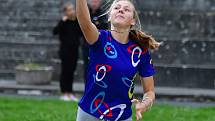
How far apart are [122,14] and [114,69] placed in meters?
0.42

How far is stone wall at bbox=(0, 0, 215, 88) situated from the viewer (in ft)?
56.5

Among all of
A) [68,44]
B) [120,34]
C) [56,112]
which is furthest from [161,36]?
[120,34]

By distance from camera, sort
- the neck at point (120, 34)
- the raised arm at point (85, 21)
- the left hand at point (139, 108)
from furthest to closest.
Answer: the neck at point (120, 34) → the left hand at point (139, 108) → the raised arm at point (85, 21)

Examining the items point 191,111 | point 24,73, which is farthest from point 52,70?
point 191,111

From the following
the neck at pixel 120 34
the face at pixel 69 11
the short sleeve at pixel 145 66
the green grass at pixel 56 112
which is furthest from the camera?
the face at pixel 69 11

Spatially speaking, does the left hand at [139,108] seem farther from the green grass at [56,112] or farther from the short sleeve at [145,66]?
the green grass at [56,112]

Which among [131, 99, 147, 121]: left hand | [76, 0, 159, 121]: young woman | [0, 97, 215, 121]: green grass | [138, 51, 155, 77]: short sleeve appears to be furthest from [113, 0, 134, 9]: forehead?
[0, 97, 215, 121]: green grass

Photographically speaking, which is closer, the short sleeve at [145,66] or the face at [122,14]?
the face at [122,14]

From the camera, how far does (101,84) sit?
5.00 m

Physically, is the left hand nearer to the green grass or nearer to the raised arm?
the raised arm

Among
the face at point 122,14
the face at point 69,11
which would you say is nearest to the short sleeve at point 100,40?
the face at point 122,14

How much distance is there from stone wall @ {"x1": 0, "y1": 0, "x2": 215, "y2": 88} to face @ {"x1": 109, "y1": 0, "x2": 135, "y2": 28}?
1215cm

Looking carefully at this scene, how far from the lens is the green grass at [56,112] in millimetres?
10660

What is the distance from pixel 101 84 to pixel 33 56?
13.9 metres
